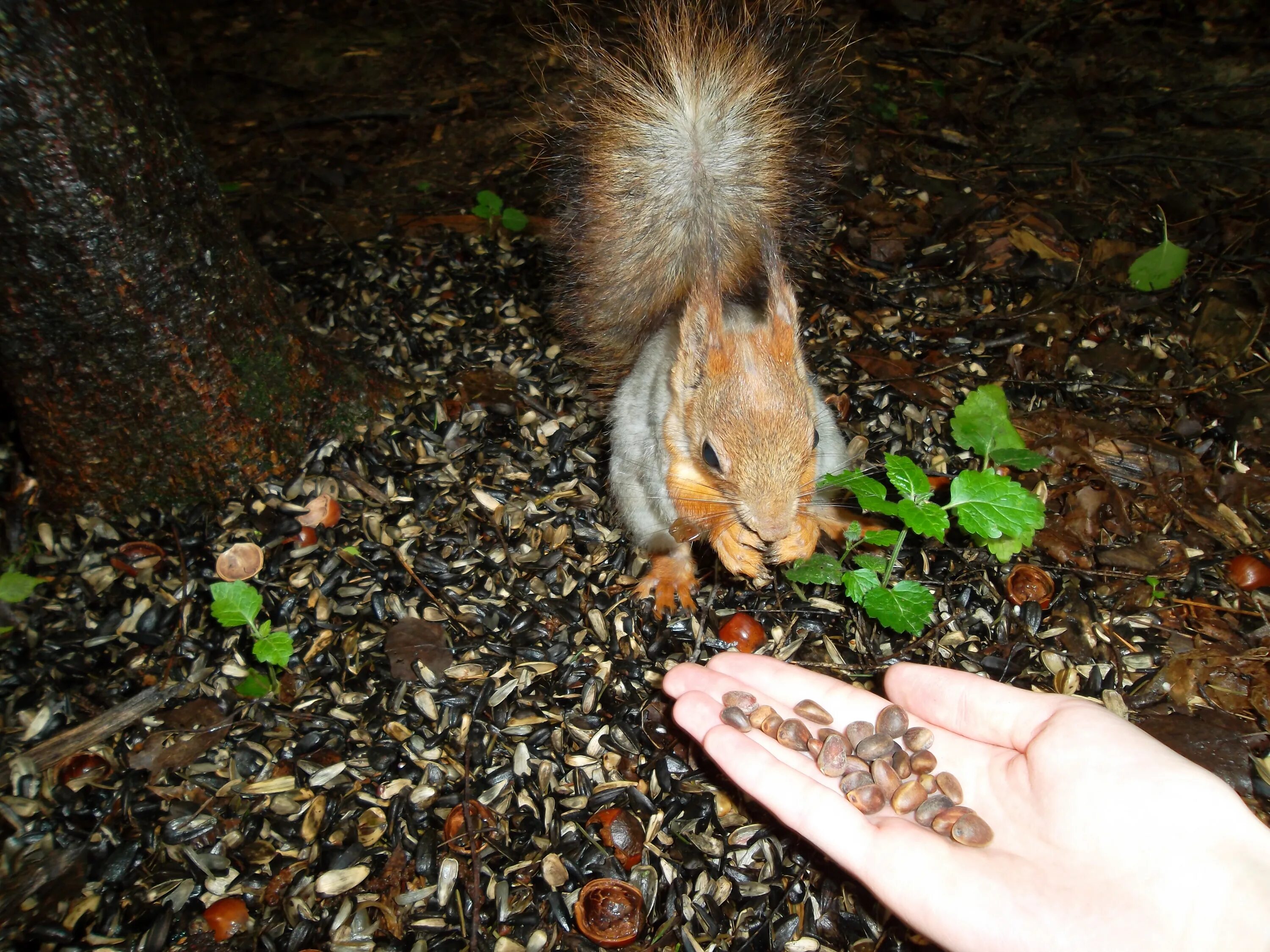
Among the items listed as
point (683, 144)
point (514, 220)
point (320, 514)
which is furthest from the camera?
point (514, 220)

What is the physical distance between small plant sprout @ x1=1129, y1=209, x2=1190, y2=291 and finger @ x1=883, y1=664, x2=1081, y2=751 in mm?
2363

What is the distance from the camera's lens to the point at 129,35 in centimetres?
199

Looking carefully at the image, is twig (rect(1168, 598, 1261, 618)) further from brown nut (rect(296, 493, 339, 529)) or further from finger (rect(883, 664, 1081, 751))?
brown nut (rect(296, 493, 339, 529))

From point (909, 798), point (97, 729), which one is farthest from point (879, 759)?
point (97, 729)

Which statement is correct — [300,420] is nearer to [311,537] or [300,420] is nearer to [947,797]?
[311,537]

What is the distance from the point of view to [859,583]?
85.9 inches

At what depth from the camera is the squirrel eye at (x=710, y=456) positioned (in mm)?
2174

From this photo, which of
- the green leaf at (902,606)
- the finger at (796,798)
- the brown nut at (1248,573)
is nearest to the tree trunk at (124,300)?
the finger at (796,798)

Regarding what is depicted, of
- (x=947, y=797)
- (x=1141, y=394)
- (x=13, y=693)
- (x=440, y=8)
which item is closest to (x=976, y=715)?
(x=947, y=797)

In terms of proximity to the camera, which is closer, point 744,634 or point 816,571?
point 816,571

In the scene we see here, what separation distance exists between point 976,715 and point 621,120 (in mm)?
2053

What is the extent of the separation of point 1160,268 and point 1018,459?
1.65m

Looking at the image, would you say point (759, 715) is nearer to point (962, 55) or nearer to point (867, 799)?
point (867, 799)

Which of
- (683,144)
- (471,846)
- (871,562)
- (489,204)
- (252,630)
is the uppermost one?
(683,144)
